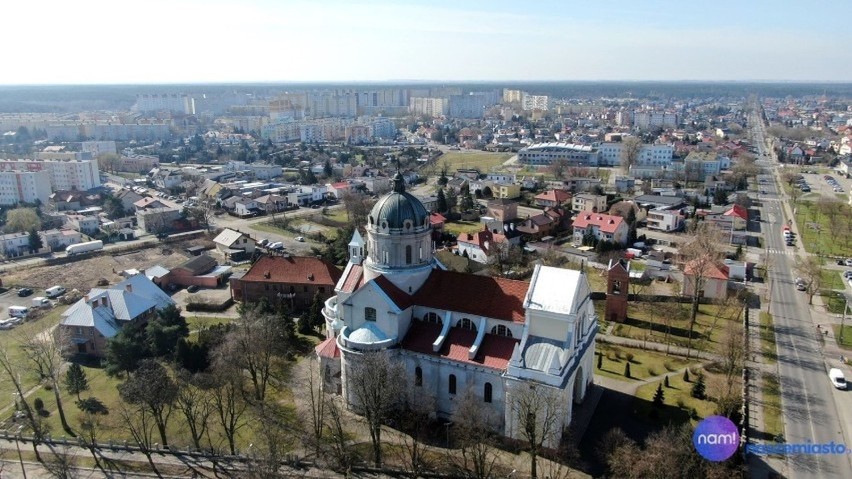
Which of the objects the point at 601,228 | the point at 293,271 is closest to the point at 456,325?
the point at 293,271

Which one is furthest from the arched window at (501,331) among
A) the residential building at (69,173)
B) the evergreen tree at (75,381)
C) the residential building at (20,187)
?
the residential building at (69,173)

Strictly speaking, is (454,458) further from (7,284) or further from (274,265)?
(7,284)

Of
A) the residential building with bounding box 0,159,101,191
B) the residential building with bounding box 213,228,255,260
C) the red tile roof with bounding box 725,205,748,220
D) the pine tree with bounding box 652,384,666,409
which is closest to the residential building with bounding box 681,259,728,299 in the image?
the pine tree with bounding box 652,384,666,409

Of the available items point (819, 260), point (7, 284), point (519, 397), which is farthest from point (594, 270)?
point (7, 284)

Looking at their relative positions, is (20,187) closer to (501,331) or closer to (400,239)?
(400,239)

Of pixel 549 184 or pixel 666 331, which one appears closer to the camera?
pixel 666 331

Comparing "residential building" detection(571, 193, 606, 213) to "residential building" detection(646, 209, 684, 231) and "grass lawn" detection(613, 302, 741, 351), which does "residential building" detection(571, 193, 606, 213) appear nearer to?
"residential building" detection(646, 209, 684, 231)

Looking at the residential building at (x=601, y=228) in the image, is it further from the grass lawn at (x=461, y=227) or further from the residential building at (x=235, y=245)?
the residential building at (x=235, y=245)
